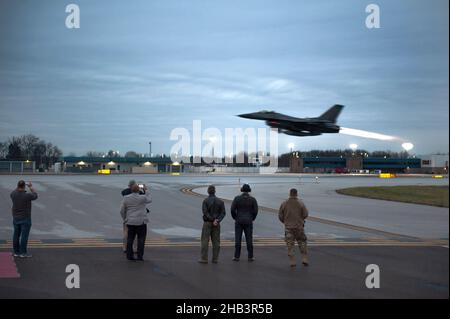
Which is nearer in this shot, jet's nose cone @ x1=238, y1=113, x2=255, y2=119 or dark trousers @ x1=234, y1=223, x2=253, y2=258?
dark trousers @ x1=234, y1=223, x2=253, y2=258

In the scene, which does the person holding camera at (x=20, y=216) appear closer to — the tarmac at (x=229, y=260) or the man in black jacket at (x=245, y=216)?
the tarmac at (x=229, y=260)

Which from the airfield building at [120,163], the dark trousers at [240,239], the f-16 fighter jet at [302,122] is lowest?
the dark trousers at [240,239]

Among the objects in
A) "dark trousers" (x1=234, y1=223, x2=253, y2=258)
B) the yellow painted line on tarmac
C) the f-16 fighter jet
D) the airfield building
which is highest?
the f-16 fighter jet

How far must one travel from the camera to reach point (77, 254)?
48.2 ft

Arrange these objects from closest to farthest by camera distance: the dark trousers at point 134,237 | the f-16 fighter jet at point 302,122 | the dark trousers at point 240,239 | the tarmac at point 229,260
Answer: the tarmac at point 229,260 → the dark trousers at point 134,237 → the dark trousers at point 240,239 → the f-16 fighter jet at point 302,122

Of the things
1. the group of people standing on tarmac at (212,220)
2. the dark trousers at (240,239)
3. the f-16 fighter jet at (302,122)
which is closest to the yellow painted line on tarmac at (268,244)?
the group of people standing on tarmac at (212,220)

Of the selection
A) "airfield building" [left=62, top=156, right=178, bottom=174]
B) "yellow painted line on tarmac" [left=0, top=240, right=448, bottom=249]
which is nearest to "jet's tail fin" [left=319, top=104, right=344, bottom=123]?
"yellow painted line on tarmac" [left=0, top=240, right=448, bottom=249]

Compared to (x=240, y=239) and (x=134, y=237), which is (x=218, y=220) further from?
(x=134, y=237)

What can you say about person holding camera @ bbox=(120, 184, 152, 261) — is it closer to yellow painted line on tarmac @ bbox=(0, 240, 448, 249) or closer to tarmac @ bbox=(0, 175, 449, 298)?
tarmac @ bbox=(0, 175, 449, 298)

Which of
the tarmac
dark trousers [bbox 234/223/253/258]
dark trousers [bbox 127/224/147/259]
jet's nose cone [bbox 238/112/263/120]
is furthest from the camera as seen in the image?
jet's nose cone [bbox 238/112/263/120]

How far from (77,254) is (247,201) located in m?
4.65

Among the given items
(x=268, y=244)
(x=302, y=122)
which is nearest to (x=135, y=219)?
(x=268, y=244)
